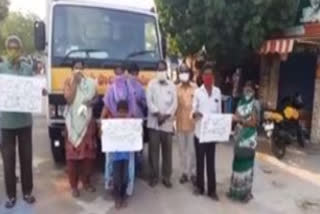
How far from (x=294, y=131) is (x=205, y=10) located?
10.6ft

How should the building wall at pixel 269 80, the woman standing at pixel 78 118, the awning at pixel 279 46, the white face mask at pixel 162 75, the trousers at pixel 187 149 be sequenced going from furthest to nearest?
→ the building wall at pixel 269 80 → the awning at pixel 279 46 → the trousers at pixel 187 149 → the white face mask at pixel 162 75 → the woman standing at pixel 78 118

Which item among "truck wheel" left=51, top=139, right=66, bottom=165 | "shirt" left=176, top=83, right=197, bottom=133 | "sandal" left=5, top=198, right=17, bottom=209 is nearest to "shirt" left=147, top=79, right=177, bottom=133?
"shirt" left=176, top=83, right=197, bottom=133

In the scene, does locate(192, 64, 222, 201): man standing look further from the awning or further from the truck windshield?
the awning

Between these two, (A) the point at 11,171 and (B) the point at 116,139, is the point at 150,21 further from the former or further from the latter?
(A) the point at 11,171

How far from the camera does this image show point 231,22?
1077 cm

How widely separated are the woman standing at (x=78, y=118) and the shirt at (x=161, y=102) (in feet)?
2.66

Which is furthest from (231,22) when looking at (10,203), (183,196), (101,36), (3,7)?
(3,7)

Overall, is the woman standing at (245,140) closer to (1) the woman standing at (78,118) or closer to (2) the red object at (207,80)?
(2) the red object at (207,80)

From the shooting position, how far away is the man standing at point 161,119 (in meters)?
7.03

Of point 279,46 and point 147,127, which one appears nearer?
point 147,127

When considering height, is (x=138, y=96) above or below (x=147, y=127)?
above

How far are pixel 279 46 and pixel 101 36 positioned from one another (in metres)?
4.68

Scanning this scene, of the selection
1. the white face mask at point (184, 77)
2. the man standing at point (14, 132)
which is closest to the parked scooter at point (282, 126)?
the white face mask at point (184, 77)

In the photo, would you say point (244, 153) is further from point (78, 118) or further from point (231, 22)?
point (231, 22)
